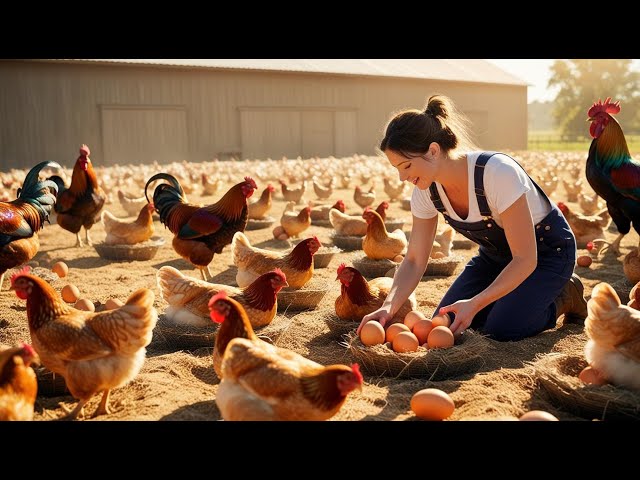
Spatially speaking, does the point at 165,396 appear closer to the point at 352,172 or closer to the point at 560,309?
the point at 560,309

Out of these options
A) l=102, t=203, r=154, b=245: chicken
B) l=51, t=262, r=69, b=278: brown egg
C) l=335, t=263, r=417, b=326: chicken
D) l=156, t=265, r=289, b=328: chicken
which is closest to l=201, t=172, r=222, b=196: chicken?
l=102, t=203, r=154, b=245: chicken

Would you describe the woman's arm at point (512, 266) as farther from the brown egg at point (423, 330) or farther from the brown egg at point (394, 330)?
the brown egg at point (394, 330)

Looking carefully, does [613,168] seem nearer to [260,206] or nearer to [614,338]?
[614,338]

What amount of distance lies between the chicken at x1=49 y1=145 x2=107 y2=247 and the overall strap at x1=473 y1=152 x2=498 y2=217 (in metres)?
5.92

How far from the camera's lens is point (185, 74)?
21531 mm

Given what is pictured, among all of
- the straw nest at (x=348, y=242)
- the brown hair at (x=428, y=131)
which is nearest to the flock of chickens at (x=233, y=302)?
the straw nest at (x=348, y=242)

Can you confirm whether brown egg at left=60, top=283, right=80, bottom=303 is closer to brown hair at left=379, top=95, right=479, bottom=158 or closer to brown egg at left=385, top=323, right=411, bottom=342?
brown egg at left=385, top=323, right=411, bottom=342

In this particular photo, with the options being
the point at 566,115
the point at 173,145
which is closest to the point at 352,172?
the point at 173,145

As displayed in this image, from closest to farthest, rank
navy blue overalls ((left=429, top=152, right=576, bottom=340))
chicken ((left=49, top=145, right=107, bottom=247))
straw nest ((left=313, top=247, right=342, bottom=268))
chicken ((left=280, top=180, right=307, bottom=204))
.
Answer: navy blue overalls ((left=429, top=152, right=576, bottom=340))
straw nest ((left=313, top=247, right=342, bottom=268))
chicken ((left=49, top=145, right=107, bottom=247))
chicken ((left=280, top=180, right=307, bottom=204))

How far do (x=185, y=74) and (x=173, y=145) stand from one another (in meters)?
2.49

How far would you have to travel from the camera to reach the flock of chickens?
2.83m

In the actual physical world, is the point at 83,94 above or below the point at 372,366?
above

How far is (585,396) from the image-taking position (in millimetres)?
3188

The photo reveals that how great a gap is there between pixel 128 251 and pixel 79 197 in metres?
1.32
